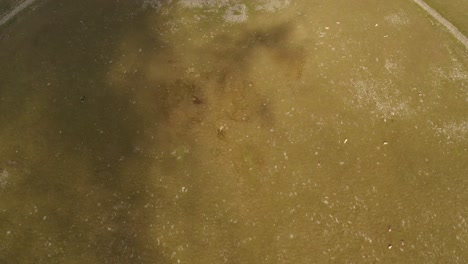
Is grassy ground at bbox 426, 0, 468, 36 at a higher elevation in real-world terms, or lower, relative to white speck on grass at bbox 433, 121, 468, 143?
higher

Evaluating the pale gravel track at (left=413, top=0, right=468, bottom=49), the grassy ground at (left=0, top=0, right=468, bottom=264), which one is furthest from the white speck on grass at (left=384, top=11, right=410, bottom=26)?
the pale gravel track at (left=413, top=0, right=468, bottom=49)

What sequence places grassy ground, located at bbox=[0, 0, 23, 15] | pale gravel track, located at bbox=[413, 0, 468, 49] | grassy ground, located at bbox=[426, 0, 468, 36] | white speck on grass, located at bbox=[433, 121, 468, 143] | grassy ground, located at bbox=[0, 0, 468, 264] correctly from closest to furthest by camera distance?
1. grassy ground, located at bbox=[0, 0, 468, 264]
2. white speck on grass, located at bbox=[433, 121, 468, 143]
3. pale gravel track, located at bbox=[413, 0, 468, 49]
4. grassy ground, located at bbox=[0, 0, 23, 15]
5. grassy ground, located at bbox=[426, 0, 468, 36]

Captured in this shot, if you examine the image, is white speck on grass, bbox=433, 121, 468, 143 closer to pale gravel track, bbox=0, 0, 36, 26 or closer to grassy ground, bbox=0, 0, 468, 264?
grassy ground, bbox=0, 0, 468, 264

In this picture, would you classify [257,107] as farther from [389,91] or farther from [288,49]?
[389,91]

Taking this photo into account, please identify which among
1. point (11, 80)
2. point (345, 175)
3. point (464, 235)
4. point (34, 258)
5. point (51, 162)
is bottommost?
point (464, 235)

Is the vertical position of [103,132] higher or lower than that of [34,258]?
higher

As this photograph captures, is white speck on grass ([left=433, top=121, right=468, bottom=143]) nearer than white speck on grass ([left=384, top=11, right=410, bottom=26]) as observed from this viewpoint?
Yes

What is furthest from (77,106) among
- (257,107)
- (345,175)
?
(345,175)

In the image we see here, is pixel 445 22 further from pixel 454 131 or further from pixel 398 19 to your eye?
pixel 454 131
